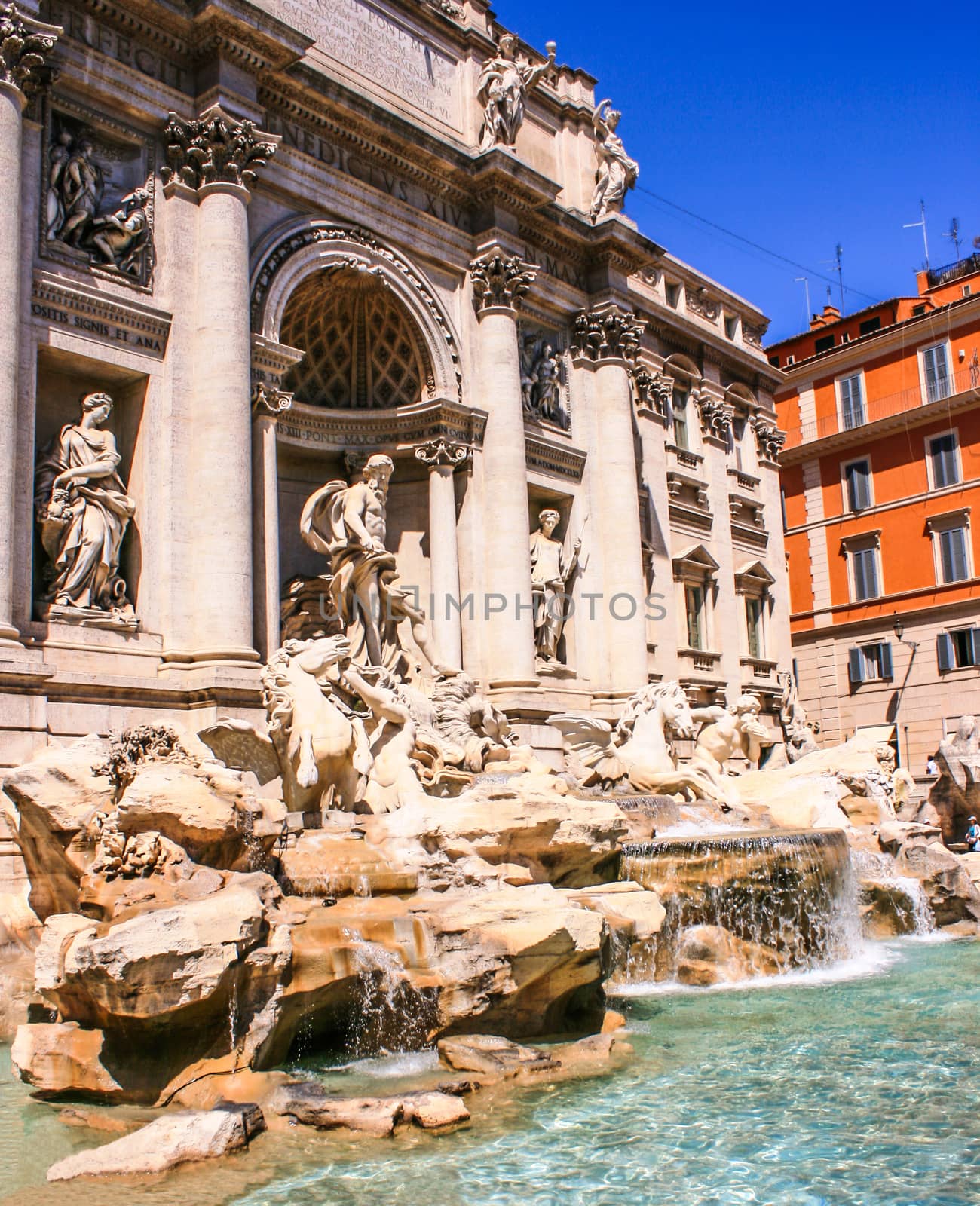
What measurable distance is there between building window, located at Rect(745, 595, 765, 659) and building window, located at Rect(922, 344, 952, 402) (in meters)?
9.11

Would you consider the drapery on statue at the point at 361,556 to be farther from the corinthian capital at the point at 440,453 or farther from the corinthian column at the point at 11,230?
the corinthian column at the point at 11,230

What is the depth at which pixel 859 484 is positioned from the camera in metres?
35.1

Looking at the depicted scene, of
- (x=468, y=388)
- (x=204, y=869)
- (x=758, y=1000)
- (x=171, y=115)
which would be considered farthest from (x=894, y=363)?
(x=204, y=869)

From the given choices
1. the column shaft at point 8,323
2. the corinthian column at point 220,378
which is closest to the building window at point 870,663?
the corinthian column at point 220,378

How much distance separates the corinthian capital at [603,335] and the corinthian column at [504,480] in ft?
8.46

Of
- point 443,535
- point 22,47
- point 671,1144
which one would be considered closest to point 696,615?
point 443,535

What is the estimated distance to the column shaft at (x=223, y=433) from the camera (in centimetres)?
1452

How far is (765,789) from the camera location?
714 inches

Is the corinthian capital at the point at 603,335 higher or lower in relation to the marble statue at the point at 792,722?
higher

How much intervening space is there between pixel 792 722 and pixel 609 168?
12.8 meters

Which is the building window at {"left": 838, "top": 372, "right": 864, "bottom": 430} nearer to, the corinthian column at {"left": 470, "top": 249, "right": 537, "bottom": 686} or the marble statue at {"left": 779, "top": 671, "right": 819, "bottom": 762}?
the marble statue at {"left": 779, "top": 671, "right": 819, "bottom": 762}

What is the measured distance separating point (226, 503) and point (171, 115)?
5.35 meters

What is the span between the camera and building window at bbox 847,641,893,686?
33531mm

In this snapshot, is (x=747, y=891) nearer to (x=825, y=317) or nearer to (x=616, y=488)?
(x=616, y=488)
